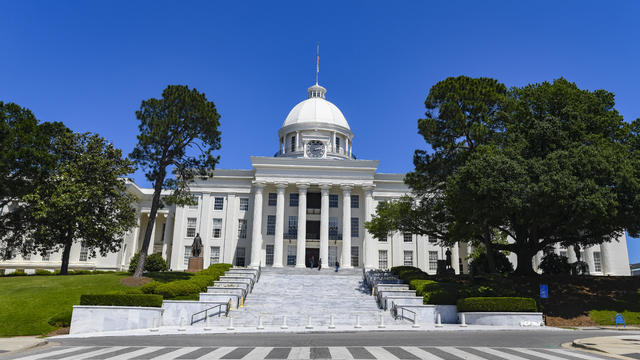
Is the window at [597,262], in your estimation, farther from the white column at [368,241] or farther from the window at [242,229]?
the window at [242,229]

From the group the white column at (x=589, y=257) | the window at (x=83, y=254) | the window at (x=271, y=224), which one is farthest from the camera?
the white column at (x=589, y=257)

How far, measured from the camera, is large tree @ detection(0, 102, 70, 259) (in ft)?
95.9

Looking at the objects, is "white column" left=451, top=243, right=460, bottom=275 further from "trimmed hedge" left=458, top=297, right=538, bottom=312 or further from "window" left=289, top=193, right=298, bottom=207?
"trimmed hedge" left=458, top=297, right=538, bottom=312

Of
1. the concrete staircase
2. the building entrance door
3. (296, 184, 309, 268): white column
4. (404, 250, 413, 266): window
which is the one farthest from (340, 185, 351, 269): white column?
(404, 250, 413, 266): window

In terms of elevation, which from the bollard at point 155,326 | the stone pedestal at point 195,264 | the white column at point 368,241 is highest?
the white column at point 368,241

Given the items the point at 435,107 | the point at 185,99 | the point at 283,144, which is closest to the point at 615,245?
the point at 435,107

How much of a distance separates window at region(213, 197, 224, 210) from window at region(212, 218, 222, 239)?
1534 millimetres

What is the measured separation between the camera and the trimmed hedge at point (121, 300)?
68.3 feet

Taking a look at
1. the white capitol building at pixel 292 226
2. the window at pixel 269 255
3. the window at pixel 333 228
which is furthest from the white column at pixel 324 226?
the window at pixel 269 255

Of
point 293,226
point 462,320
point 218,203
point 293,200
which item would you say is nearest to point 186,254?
point 218,203

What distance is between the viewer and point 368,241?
49781mm

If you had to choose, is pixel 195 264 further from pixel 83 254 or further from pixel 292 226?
pixel 83 254

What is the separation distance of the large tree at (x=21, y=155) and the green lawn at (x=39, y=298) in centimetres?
684

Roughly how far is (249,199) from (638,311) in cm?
4118
